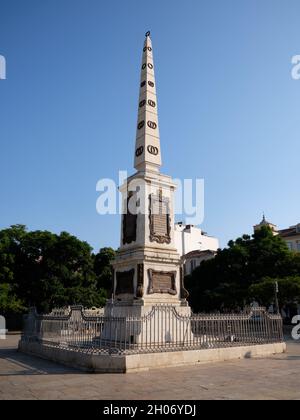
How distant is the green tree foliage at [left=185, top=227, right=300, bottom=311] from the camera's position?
34062 mm

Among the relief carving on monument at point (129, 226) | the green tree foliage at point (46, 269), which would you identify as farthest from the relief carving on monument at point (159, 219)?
the green tree foliage at point (46, 269)

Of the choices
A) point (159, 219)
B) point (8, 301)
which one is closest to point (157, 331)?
point (159, 219)

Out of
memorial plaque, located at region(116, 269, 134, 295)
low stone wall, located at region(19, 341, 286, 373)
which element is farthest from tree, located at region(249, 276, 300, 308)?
memorial plaque, located at region(116, 269, 134, 295)

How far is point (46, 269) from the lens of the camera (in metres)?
35.3

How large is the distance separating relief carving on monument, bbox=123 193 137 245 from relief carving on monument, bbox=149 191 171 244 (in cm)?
70

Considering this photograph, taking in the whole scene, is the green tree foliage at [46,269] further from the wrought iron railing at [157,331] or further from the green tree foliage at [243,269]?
the wrought iron railing at [157,331]

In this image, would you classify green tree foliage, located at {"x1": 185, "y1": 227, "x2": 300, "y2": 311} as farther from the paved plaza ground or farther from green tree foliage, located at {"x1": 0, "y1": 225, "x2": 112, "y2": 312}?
the paved plaza ground

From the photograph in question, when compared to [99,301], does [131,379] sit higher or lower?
lower

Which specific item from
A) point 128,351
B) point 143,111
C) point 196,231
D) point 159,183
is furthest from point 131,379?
point 196,231

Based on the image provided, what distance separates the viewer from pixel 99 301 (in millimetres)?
35656

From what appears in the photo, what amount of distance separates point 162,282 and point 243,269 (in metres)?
24.5
